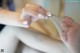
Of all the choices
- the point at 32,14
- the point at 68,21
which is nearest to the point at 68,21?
the point at 68,21

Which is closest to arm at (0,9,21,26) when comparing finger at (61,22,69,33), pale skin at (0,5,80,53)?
pale skin at (0,5,80,53)

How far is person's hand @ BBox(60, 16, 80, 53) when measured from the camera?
0.42 meters

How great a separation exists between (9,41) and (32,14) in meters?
0.10

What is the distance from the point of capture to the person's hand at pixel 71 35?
42 centimetres

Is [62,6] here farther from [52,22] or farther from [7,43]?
[7,43]

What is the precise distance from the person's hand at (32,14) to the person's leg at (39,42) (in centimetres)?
5

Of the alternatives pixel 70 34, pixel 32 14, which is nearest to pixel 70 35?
pixel 70 34

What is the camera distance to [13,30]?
44 centimetres

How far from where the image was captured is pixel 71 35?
16.8 inches

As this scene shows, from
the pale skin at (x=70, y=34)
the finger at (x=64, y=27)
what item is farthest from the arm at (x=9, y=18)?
the finger at (x=64, y=27)

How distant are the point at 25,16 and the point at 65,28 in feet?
0.35

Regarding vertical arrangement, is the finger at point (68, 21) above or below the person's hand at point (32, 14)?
below

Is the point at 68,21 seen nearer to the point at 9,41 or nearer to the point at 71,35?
the point at 71,35

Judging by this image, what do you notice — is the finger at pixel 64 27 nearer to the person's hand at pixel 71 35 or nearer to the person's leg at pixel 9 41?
the person's hand at pixel 71 35
